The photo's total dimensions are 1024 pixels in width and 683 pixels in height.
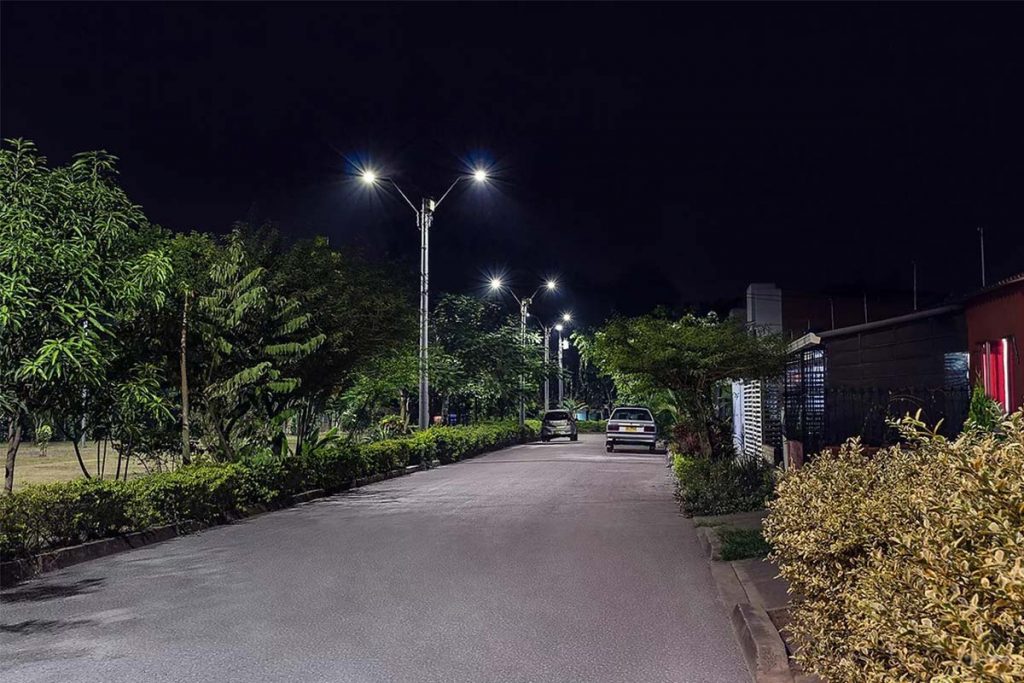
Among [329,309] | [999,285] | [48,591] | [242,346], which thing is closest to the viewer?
[48,591]

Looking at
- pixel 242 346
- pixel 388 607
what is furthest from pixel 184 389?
pixel 388 607

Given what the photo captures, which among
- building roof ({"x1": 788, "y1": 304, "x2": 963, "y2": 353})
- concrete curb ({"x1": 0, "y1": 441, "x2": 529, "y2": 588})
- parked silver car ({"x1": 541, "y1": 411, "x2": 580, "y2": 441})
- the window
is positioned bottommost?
concrete curb ({"x1": 0, "y1": 441, "x2": 529, "y2": 588})

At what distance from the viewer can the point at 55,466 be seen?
30.4m

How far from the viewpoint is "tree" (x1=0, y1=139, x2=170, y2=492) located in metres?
10.9

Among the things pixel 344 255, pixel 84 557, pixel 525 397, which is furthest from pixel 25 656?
pixel 525 397

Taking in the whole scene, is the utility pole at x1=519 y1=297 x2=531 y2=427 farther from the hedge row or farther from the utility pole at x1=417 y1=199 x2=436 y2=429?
the hedge row

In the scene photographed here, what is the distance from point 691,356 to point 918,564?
16.7 metres

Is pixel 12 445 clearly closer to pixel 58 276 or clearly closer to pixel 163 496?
pixel 163 496

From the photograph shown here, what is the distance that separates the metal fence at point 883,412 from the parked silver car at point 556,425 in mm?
30417

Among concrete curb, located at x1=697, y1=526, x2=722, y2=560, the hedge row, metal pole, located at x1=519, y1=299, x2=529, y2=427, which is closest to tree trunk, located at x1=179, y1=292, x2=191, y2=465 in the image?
the hedge row

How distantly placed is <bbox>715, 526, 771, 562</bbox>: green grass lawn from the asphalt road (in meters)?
0.38

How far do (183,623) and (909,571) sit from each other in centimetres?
598

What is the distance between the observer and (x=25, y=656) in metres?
7.20

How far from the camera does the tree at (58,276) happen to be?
10852mm
